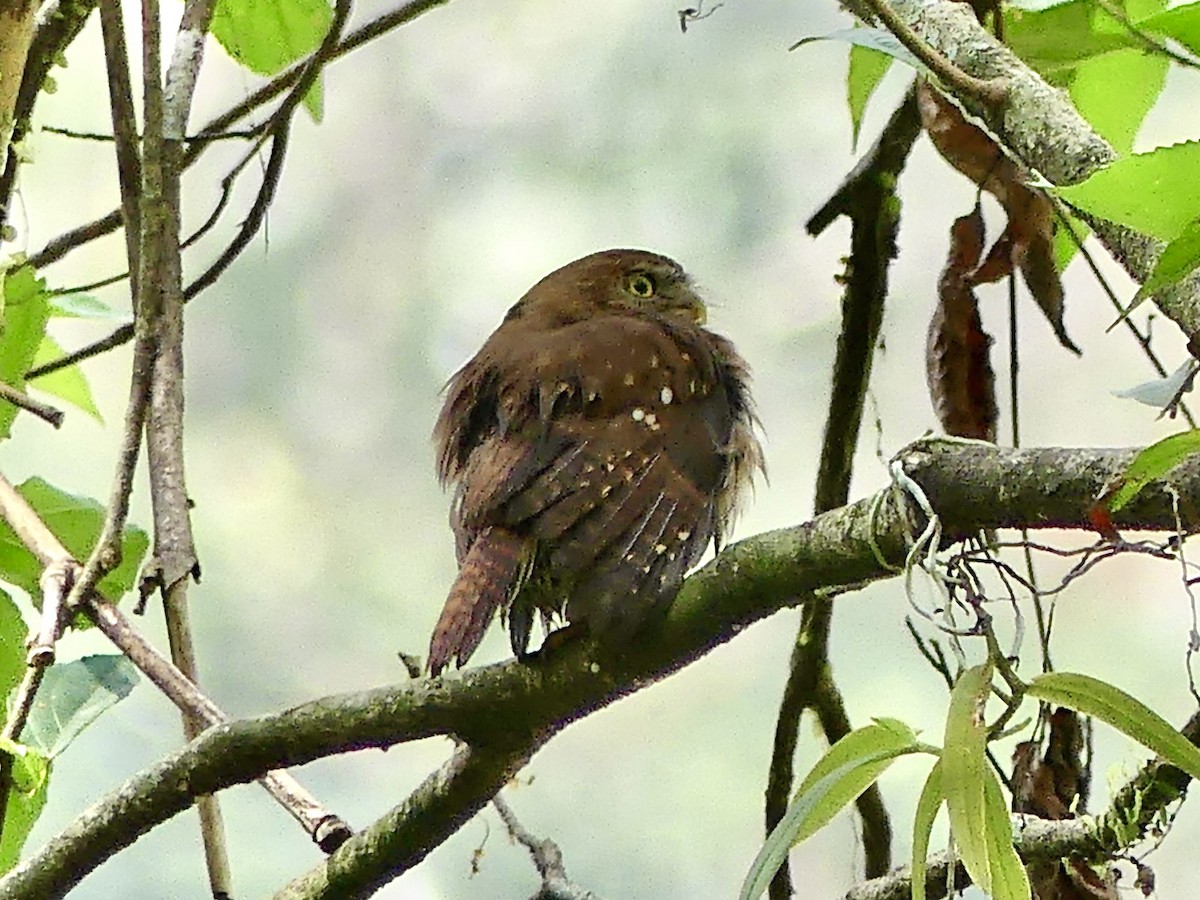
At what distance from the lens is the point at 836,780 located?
0.73 meters

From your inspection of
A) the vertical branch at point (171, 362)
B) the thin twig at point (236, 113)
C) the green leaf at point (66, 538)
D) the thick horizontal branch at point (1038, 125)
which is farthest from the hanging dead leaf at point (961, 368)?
the thin twig at point (236, 113)

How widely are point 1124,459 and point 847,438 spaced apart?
0.88 m

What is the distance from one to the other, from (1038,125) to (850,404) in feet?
1.94

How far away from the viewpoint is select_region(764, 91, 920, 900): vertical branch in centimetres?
149

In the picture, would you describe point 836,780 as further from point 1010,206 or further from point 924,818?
point 1010,206

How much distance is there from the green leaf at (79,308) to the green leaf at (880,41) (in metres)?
0.82

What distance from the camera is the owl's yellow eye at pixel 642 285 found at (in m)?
1.78

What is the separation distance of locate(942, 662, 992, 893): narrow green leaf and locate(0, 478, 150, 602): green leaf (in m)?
0.86

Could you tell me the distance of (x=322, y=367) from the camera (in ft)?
6.94

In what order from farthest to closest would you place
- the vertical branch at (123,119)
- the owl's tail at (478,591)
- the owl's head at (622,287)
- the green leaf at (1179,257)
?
the owl's head at (622,287) → the vertical branch at (123,119) → the owl's tail at (478,591) → the green leaf at (1179,257)

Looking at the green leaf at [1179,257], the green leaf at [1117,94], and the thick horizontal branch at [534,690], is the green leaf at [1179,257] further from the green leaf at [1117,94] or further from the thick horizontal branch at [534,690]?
the green leaf at [1117,94]

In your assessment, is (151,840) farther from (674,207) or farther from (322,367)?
(674,207)

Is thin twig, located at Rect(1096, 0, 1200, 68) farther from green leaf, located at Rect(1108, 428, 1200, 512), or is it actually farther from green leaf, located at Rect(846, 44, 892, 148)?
green leaf, located at Rect(846, 44, 892, 148)

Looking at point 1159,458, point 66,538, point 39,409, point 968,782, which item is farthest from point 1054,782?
point 66,538
